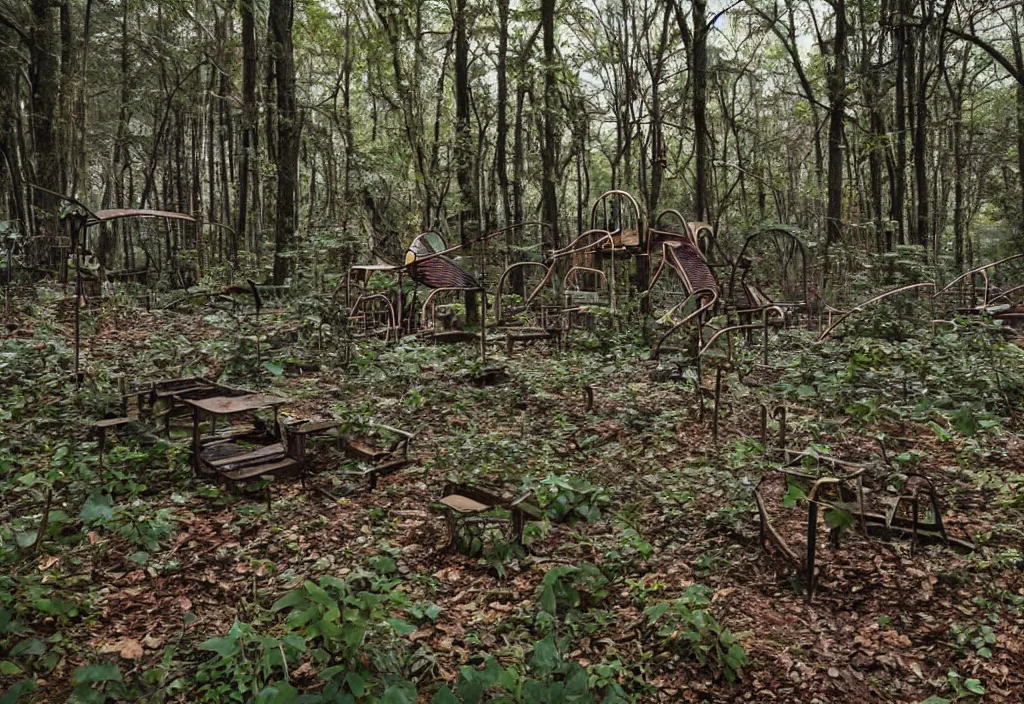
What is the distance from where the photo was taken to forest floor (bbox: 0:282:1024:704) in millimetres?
2828

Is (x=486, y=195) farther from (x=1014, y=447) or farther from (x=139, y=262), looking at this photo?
(x=1014, y=447)

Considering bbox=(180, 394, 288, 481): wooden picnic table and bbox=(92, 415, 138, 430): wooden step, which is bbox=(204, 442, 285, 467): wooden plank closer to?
bbox=(180, 394, 288, 481): wooden picnic table

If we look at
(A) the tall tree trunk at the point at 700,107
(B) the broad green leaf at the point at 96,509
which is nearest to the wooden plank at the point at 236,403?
(B) the broad green leaf at the point at 96,509

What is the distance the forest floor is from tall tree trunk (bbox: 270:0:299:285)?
18.1 feet

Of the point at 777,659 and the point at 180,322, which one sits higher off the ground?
the point at 180,322

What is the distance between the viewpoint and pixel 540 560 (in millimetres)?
3867

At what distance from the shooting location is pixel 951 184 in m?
24.6

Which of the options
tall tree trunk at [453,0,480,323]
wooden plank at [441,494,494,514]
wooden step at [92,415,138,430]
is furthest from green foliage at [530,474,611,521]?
tall tree trunk at [453,0,480,323]

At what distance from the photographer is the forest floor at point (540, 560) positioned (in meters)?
2.83

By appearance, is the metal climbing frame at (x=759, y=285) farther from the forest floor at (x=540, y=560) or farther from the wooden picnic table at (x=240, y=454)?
the wooden picnic table at (x=240, y=454)

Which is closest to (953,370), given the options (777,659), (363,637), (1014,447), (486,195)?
(1014,447)

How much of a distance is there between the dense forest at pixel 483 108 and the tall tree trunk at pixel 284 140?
0.04 meters

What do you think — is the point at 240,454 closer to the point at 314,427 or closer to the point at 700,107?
the point at 314,427

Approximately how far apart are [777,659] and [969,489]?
2297 millimetres
